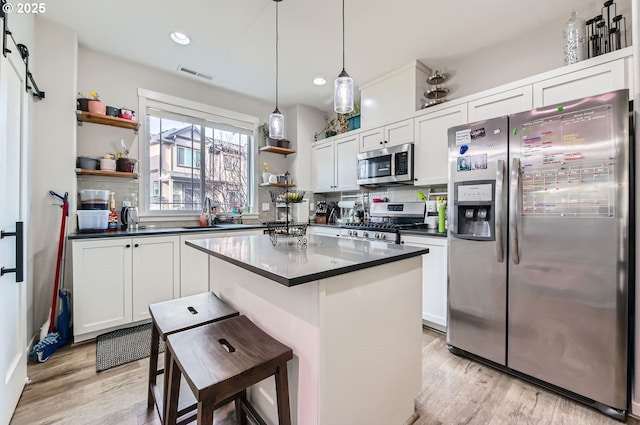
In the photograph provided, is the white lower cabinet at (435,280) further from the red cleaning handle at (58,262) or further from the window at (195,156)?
the red cleaning handle at (58,262)

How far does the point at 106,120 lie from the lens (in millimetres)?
2912

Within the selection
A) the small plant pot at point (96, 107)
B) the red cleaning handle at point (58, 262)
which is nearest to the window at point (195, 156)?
the small plant pot at point (96, 107)

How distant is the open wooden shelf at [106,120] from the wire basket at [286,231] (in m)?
2.32

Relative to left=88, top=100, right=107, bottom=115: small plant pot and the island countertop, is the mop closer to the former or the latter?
left=88, top=100, right=107, bottom=115: small plant pot

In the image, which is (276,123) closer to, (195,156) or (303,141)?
(195,156)

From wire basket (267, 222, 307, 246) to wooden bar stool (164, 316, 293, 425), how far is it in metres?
0.64

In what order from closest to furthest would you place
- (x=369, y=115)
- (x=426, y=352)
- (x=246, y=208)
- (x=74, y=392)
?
(x=74, y=392) → (x=426, y=352) → (x=369, y=115) → (x=246, y=208)

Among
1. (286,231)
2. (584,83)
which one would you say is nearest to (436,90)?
(584,83)

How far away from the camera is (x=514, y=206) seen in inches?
73.9

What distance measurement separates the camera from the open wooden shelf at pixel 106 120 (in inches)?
108

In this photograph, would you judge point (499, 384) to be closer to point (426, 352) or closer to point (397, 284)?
point (426, 352)

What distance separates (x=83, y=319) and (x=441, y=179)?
3.66 m

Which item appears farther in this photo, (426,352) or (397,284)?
(426,352)

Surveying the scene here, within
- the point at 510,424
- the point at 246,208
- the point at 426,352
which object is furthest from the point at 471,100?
the point at 246,208
